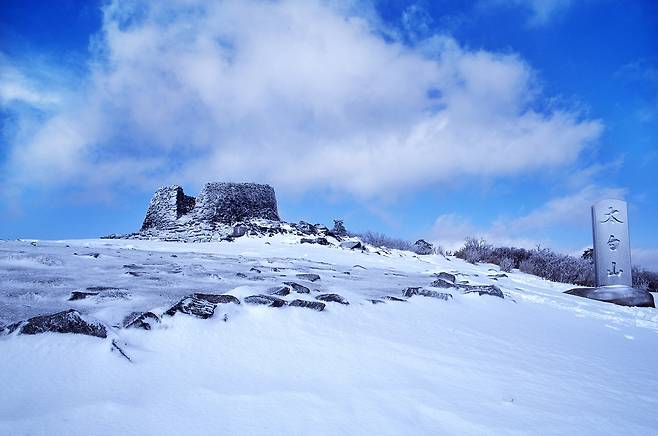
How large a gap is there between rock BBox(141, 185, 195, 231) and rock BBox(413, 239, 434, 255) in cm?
1102

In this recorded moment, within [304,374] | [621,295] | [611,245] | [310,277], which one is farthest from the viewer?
[611,245]

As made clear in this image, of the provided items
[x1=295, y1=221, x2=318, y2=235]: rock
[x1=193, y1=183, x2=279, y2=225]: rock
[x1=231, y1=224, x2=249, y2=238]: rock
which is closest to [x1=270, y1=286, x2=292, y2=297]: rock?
[x1=231, y1=224, x2=249, y2=238]: rock

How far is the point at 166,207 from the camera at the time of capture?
63.2 feet

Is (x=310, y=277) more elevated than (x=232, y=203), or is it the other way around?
(x=232, y=203)

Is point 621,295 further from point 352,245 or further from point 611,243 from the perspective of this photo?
point 352,245

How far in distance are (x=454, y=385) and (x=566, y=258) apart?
16261 millimetres

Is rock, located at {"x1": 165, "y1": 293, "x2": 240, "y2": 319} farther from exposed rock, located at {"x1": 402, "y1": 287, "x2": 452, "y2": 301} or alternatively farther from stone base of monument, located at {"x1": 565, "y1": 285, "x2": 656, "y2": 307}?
stone base of monument, located at {"x1": 565, "y1": 285, "x2": 656, "y2": 307}

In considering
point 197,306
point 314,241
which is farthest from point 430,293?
point 314,241

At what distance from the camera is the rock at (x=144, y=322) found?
6.93ft

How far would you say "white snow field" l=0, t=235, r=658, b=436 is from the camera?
4.39 ft

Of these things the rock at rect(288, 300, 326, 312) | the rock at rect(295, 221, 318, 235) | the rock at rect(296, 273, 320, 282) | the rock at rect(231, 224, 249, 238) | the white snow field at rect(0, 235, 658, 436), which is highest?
the rock at rect(295, 221, 318, 235)

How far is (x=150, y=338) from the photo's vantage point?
2025mm

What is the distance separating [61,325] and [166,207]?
18.6 meters

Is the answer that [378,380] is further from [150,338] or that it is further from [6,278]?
[6,278]
